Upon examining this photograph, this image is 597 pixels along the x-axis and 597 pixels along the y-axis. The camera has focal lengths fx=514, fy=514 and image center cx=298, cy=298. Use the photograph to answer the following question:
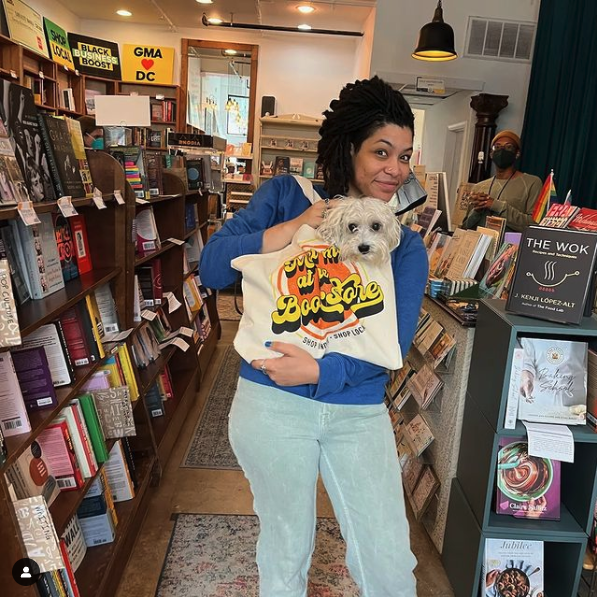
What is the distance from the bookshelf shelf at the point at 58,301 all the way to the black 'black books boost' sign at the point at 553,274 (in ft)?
4.13

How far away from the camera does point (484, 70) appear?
17.4ft

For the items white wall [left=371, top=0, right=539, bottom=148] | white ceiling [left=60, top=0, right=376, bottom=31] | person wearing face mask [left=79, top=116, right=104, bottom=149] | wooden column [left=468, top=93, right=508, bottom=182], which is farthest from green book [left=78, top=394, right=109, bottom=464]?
white ceiling [left=60, top=0, right=376, bottom=31]

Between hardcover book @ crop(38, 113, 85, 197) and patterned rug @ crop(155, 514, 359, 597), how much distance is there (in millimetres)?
1327

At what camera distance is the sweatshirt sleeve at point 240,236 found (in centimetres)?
113

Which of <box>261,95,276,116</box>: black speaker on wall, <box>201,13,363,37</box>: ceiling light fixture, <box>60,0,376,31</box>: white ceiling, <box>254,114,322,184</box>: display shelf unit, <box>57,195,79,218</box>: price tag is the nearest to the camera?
<box>57,195,79,218</box>: price tag

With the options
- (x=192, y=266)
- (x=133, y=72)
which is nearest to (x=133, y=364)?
(x=192, y=266)

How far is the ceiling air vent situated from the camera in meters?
5.19

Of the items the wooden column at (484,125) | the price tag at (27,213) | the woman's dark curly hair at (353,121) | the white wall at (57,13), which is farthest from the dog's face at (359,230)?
the white wall at (57,13)

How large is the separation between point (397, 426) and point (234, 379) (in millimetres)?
1436

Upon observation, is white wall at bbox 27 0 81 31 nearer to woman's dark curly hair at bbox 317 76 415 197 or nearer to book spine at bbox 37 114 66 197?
book spine at bbox 37 114 66 197

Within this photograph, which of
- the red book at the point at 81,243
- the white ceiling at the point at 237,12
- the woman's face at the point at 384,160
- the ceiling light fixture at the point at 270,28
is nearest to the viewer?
the woman's face at the point at 384,160

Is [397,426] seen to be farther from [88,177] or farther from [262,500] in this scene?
[88,177]

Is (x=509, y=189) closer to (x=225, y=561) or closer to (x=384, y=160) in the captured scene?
(x=384, y=160)

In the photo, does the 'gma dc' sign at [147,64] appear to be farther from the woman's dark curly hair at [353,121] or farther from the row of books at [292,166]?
the woman's dark curly hair at [353,121]
